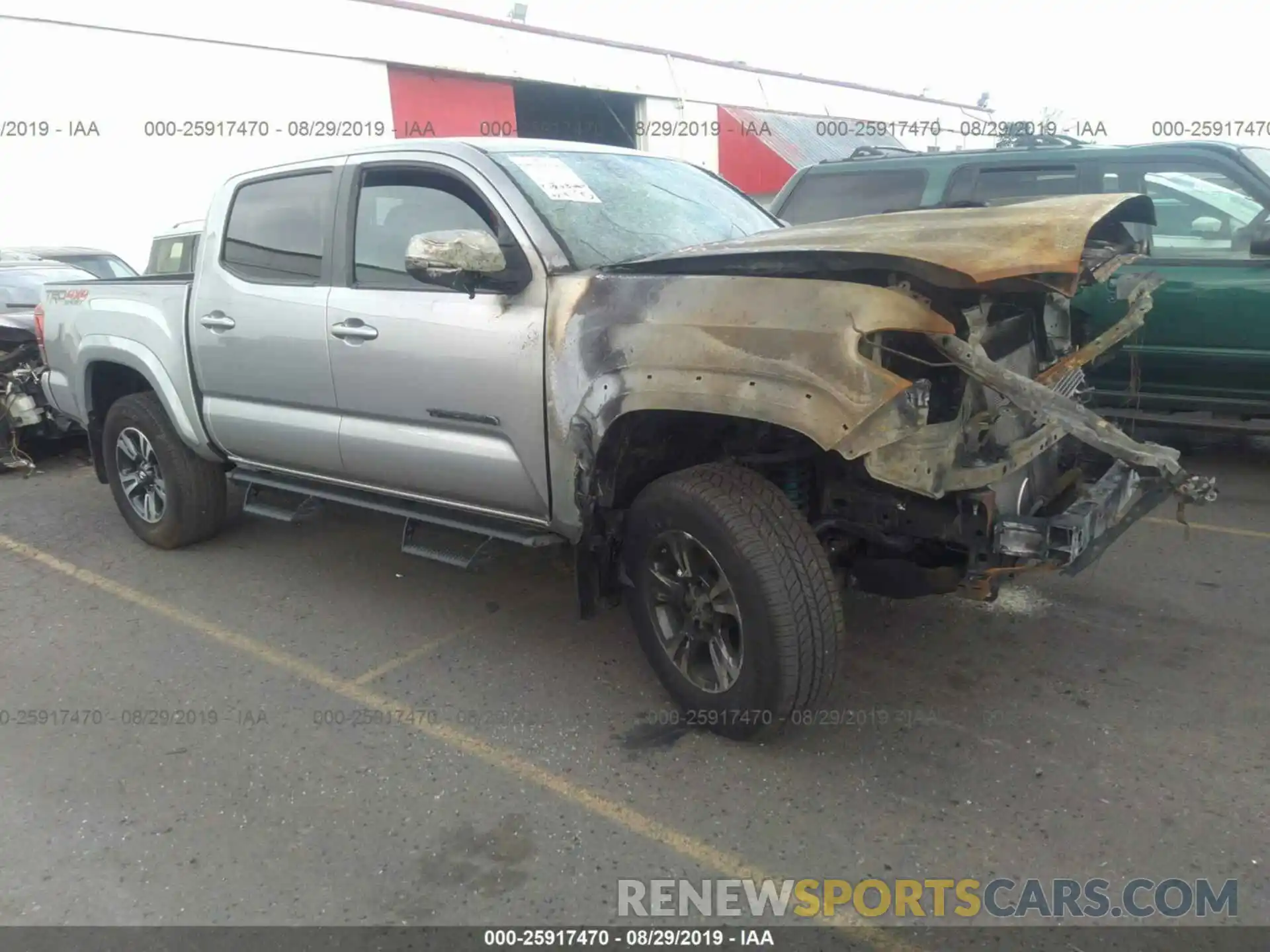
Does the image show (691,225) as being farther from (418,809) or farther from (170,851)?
(170,851)

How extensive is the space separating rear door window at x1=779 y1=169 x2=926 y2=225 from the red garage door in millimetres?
9823

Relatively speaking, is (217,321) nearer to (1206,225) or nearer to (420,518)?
(420,518)

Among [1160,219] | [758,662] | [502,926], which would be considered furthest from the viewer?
[1160,219]

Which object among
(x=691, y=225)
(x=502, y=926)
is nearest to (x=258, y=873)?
(x=502, y=926)

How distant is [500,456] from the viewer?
367cm

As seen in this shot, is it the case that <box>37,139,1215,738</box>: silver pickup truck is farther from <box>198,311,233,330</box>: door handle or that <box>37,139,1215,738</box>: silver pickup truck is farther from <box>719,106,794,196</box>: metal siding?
<box>719,106,794,196</box>: metal siding

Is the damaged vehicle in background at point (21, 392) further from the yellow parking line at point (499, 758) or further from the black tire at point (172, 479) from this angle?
the yellow parking line at point (499, 758)

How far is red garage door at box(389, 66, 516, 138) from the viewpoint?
15.6m

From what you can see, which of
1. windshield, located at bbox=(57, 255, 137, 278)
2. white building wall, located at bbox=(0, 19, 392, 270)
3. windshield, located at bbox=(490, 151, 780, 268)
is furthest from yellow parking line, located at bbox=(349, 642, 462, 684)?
white building wall, located at bbox=(0, 19, 392, 270)

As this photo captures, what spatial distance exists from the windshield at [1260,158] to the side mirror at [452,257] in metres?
4.59

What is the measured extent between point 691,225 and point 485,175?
872mm

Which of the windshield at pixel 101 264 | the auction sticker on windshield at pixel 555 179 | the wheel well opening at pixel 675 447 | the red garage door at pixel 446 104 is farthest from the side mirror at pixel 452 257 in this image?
the red garage door at pixel 446 104

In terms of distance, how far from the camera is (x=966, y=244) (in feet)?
9.44

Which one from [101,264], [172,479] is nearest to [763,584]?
[172,479]
